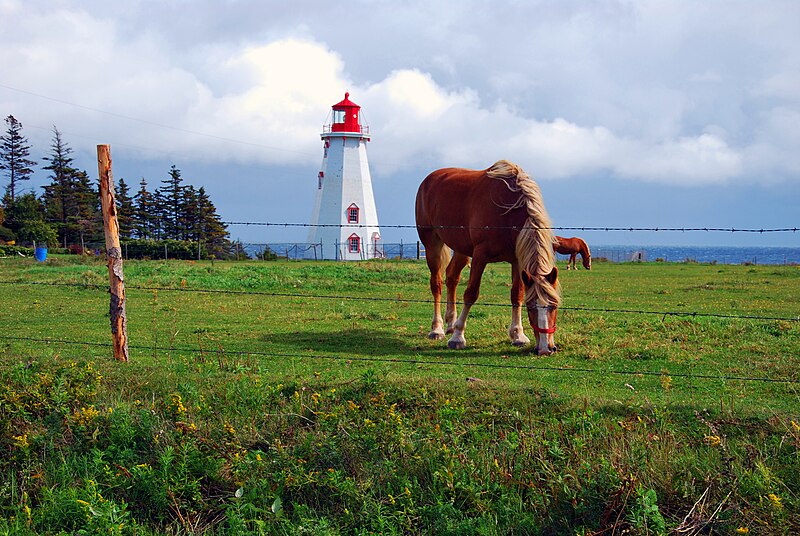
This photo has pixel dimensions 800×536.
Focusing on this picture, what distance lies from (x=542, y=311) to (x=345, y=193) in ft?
140

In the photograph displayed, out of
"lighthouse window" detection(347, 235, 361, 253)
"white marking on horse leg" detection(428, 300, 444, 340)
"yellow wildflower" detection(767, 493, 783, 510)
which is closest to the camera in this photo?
"yellow wildflower" detection(767, 493, 783, 510)

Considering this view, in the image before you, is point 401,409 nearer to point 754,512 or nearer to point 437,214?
point 754,512

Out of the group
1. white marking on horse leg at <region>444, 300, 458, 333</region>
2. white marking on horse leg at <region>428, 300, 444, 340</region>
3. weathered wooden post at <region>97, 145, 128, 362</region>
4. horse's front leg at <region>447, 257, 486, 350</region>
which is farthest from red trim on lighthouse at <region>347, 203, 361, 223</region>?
weathered wooden post at <region>97, 145, 128, 362</region>

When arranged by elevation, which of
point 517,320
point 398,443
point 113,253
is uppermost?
point 113,253

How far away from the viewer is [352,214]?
5141cm

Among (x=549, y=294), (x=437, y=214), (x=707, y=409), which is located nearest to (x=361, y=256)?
(x=437, y=214)

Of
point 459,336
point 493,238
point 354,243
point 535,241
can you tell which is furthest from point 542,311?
point 354,243

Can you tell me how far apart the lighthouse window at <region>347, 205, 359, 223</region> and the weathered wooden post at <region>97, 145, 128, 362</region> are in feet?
142

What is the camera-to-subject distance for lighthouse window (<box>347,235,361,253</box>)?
167 ft

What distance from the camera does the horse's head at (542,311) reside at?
9.24 meters

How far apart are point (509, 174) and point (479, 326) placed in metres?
3.04

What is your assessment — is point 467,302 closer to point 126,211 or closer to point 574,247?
point 574,247

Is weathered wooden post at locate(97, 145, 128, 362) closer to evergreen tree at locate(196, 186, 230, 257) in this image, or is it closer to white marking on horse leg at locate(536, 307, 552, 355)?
white marking on horse leg at locate(536, 307, 552, 355)

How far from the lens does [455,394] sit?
6.88m
